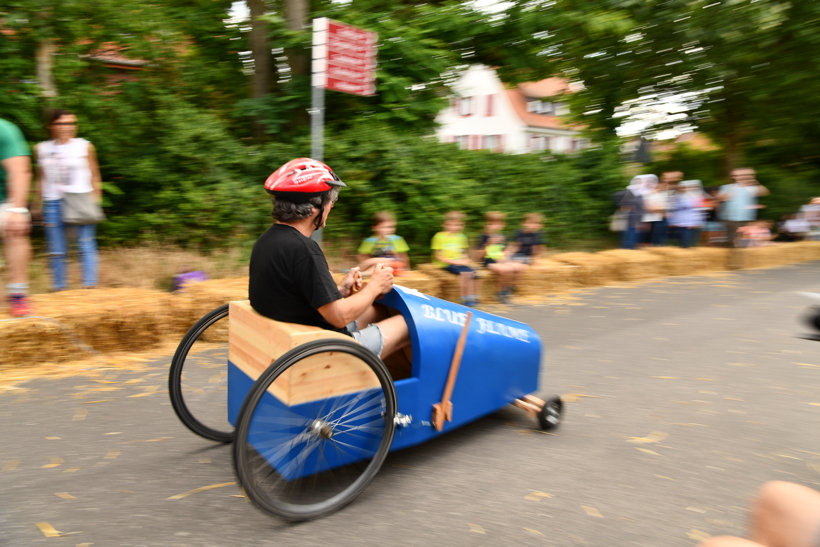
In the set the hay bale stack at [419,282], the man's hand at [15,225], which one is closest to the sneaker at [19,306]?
the man's hand at [15,225]

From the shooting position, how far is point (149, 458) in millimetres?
3234

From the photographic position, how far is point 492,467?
10.5 feet

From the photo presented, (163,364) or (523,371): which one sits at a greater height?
(523,371)

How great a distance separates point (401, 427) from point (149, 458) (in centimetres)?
135

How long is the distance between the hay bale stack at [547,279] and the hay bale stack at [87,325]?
4.69m

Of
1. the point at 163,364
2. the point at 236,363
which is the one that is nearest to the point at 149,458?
the point at 236,363

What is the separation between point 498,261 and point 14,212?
207 inches

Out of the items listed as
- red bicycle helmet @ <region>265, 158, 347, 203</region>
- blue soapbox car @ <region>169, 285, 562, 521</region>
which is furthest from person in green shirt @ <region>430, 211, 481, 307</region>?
red bicycle helmet @ <region>265, 158, 347, 203</region>

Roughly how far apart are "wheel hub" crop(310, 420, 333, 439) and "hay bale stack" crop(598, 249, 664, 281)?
7887 mm

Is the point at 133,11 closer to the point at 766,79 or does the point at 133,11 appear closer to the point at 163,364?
the point at 163,364

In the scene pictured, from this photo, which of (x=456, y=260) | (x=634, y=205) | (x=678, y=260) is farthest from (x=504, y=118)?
(x=456, y=260)

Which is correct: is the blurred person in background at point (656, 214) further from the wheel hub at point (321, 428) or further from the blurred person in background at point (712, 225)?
the wheel hub at point (321, 428)

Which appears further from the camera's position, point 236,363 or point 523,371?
point 523,371

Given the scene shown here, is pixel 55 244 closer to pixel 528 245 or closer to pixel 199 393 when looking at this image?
pixel 199 393
